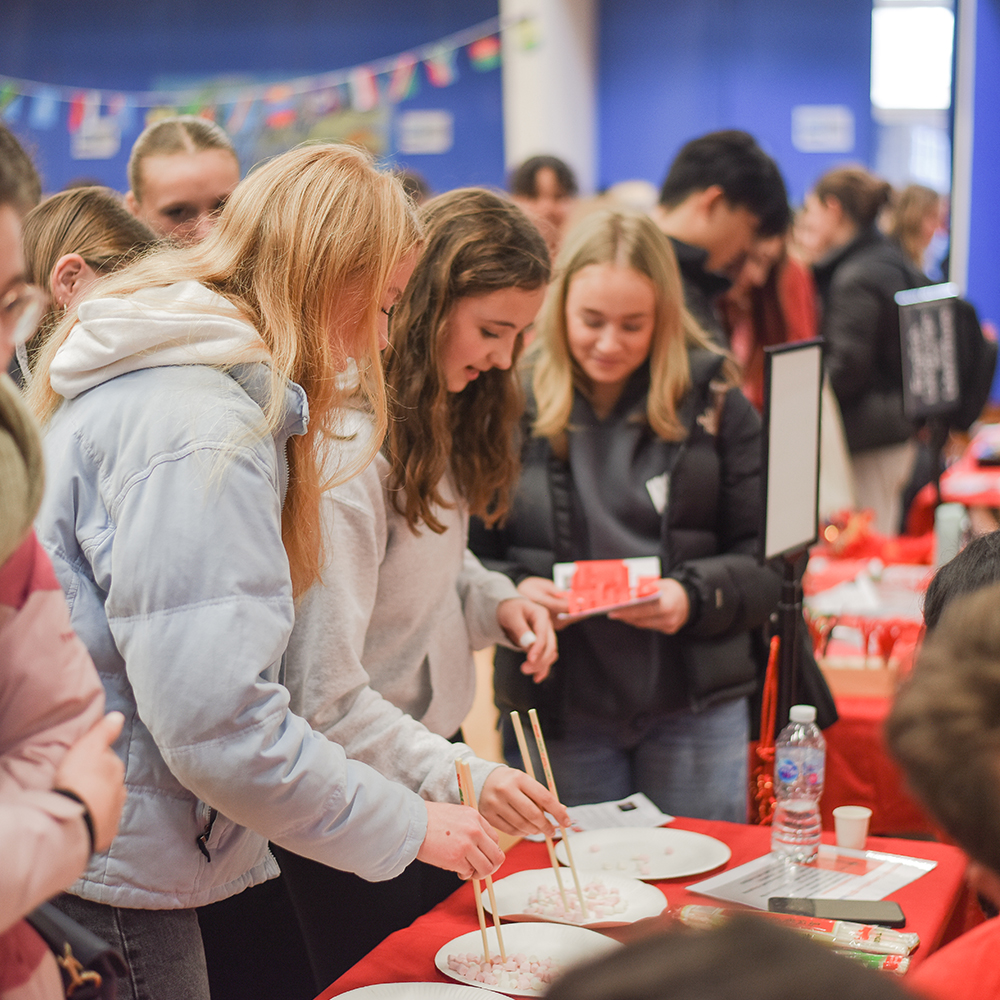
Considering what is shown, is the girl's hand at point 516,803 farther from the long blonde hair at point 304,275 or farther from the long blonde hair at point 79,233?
the long blonde hair at point 79,233

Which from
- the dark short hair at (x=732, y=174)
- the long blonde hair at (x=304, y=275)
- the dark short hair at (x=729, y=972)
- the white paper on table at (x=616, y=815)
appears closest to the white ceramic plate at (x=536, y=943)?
the white paper on table at (x=616, y=815)

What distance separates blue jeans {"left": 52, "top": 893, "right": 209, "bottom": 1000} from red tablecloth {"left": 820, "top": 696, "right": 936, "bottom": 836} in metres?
1.81

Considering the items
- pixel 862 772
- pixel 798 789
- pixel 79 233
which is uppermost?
pixel 79 233

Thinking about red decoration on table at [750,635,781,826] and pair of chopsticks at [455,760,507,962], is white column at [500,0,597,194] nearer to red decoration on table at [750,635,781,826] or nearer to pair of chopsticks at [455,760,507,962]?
red decoration on table at [750,635,781,826]

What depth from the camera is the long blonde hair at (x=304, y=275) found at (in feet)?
4.34

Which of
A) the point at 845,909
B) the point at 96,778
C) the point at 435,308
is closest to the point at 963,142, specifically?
the point at 435,308

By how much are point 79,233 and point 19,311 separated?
1.31 m

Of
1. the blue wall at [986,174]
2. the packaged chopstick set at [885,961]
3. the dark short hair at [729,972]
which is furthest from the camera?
the blue wall at [986,174]

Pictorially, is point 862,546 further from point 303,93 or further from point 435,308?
point 303,93

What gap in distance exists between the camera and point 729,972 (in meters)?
0.56

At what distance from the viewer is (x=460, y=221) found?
182 cm

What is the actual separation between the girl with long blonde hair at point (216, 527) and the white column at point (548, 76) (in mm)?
7591

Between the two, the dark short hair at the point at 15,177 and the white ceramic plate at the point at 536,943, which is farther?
the white ceramic plate at the point at 536,943

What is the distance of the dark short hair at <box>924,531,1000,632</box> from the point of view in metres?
1.62
